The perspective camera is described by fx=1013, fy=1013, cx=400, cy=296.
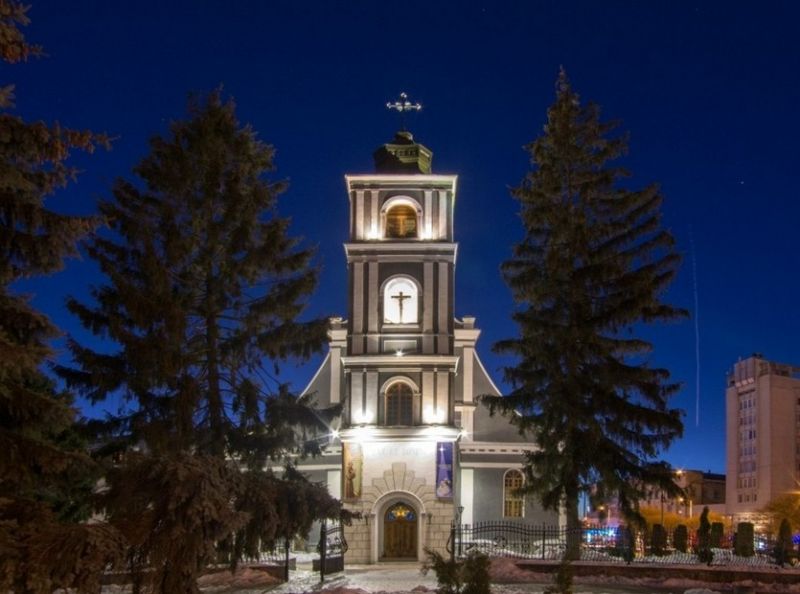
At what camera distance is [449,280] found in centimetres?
3659

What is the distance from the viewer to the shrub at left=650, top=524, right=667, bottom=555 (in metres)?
30.7

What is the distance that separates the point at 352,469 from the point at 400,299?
20.7 ft

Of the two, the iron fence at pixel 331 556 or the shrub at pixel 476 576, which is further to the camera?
the iron fence at pixel 331 556

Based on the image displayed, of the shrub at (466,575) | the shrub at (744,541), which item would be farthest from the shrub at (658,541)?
the shrub at (466,575)

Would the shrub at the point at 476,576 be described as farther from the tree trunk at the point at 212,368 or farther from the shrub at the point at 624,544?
the shrub at the point at 624,544

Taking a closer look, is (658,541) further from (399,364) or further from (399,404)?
(399,364)

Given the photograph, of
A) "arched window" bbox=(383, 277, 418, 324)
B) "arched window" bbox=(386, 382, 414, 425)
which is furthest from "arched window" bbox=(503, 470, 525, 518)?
"arched window" bbox=(383, 277, 418, 324)

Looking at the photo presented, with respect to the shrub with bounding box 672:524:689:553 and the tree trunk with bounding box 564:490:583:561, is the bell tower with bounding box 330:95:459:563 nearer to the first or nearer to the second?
the tree trunk with bounding box 564:490:583:561

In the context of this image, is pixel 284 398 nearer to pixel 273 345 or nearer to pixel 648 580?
pixel 273 345

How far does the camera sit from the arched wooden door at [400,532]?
3472 centimetres

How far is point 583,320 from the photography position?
97.8 feet

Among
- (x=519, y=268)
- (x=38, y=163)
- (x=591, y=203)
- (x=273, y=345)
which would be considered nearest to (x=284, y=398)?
(x=273, y=345)

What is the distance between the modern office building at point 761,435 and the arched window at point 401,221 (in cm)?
7409

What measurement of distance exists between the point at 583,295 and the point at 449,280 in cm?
768
